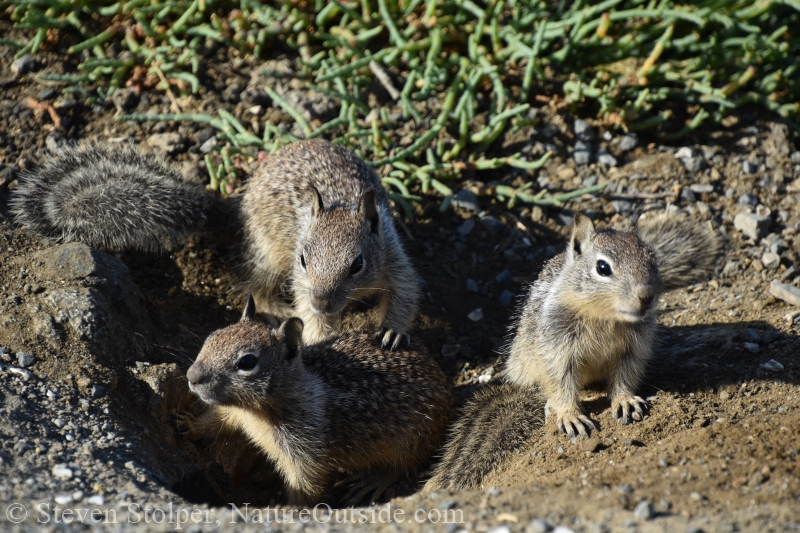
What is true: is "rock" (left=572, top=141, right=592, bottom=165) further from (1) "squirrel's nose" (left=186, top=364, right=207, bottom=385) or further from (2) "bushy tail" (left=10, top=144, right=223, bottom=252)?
(1) "squirrel's nose" (left=186, top=364, right=207, bottom=385)

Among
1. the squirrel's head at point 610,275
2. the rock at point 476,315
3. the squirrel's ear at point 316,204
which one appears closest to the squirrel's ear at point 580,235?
the squirrel's head at point 610,275

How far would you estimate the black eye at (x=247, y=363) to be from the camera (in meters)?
4.66

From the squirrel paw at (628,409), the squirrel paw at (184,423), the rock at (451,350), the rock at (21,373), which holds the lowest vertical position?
the rock at (451,350)

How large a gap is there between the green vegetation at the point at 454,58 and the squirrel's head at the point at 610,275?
1.84 metres

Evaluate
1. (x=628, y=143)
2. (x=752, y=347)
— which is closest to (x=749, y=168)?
(x=628, y=143)

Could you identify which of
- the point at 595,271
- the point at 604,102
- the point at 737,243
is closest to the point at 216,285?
the point at 595,271

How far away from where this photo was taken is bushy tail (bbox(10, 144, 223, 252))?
5.78 m

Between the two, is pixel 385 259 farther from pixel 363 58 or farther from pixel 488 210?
pixel 363 58

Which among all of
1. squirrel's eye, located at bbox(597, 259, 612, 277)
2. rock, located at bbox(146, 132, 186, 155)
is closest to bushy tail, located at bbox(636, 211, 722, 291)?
squirrel's eye, located at bbox(597, 259, 612, 277)

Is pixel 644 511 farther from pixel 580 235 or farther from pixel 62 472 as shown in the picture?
pixel 62 472

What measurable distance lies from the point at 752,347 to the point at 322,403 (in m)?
2.93

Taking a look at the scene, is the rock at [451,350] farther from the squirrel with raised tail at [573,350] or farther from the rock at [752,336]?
the rock at [752,336]

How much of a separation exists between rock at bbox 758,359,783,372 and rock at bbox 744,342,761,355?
0.12 metres
